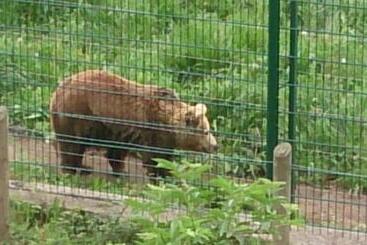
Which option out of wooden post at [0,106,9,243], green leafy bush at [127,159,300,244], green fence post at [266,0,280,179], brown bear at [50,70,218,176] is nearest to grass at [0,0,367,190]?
brown bear at [50,70,218,176]

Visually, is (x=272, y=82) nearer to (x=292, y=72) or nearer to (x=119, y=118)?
(x=292, y=72)

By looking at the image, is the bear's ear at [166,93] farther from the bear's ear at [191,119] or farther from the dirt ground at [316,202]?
the dirt ground at [316,202]

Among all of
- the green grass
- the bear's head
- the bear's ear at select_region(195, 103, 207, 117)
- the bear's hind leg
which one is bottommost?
the green grass

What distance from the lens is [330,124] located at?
8.70 m

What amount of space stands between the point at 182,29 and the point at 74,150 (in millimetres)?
1289

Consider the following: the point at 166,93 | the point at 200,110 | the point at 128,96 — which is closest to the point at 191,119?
the point at 200,110

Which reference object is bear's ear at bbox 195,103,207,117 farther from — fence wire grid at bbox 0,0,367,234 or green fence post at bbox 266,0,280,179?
green fence post at bbox 266,0,280,179

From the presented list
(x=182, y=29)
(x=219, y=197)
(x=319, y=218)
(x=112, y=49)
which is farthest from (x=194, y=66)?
(x=219, y=197)

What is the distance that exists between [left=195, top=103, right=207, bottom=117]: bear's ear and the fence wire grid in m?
0.08

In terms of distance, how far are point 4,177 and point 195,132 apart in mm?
1746

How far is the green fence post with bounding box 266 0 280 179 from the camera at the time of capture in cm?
743

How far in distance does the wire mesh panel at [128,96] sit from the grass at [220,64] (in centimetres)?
2

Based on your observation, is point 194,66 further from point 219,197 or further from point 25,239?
point 219,197

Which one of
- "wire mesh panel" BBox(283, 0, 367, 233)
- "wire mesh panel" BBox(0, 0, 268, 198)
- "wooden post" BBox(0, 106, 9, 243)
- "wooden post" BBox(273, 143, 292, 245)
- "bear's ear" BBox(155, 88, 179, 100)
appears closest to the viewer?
"wooden post" BBox(273, 143, 292, 245)
